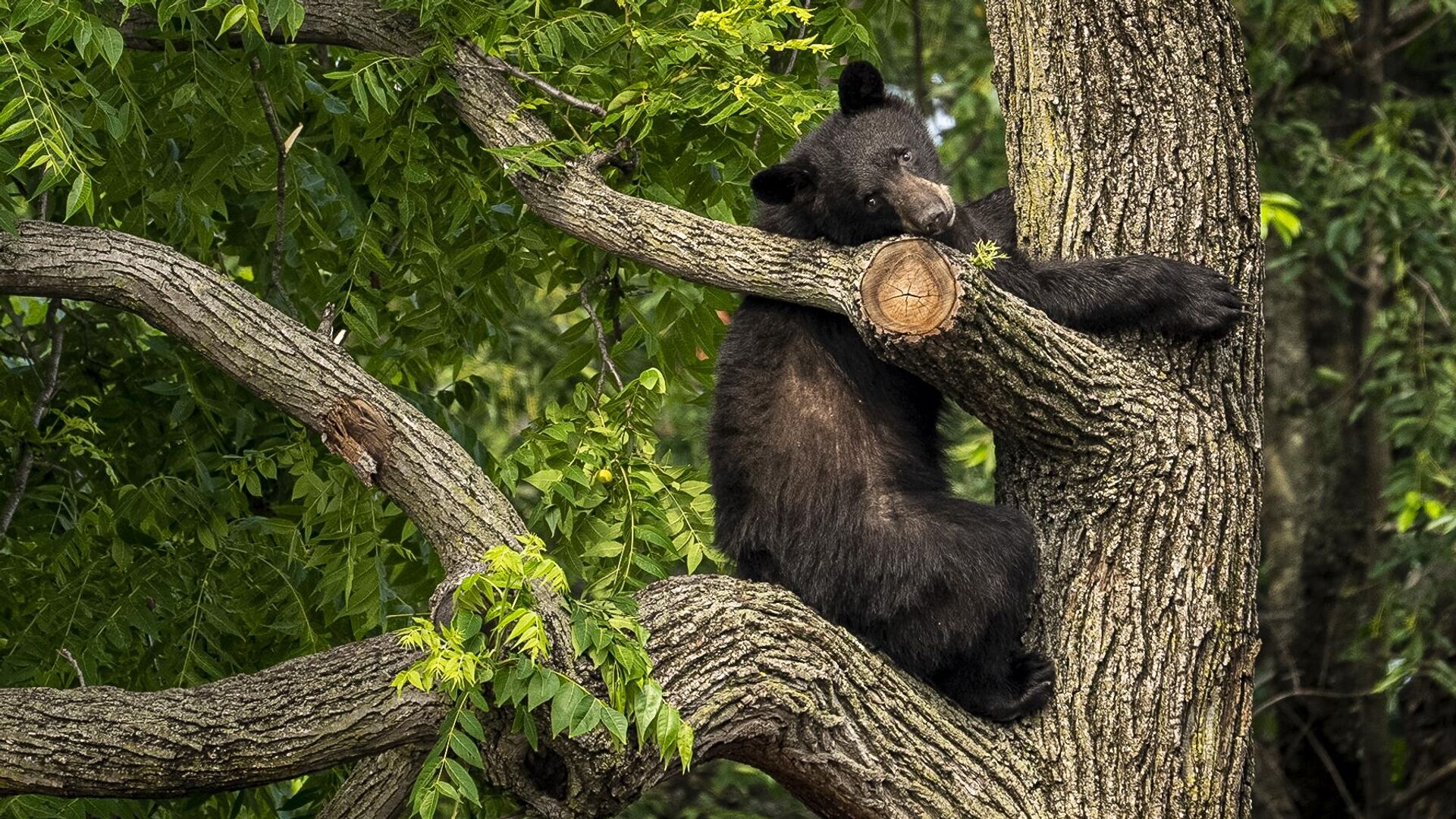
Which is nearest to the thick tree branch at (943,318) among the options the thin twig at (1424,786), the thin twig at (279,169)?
the thin twig at (279,169)

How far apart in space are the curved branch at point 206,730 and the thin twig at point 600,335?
1.50m

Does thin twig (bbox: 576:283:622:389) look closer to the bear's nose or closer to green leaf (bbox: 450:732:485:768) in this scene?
the bear's nose

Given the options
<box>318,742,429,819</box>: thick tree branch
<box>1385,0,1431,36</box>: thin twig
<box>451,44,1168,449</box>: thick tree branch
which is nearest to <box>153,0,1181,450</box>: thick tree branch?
<box>451,44,1168,449</box>: thick tree branch

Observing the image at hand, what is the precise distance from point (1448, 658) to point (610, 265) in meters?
5.93

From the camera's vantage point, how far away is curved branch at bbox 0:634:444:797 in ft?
11.5

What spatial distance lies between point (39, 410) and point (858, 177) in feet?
8.92

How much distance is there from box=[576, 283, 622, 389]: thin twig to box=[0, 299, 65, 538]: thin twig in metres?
1.72

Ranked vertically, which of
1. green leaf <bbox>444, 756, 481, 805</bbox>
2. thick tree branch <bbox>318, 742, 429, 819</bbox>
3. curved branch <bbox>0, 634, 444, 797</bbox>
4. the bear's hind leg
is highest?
the bear's hind leg

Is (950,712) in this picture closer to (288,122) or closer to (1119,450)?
(1119,450)

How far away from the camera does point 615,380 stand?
198 inches

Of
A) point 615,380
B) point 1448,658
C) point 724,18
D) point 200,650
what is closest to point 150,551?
point 200,650

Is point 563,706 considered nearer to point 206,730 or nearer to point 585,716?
point 585,716

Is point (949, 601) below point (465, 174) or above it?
below

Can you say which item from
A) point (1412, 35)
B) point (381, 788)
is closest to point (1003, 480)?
point (381, 788)
